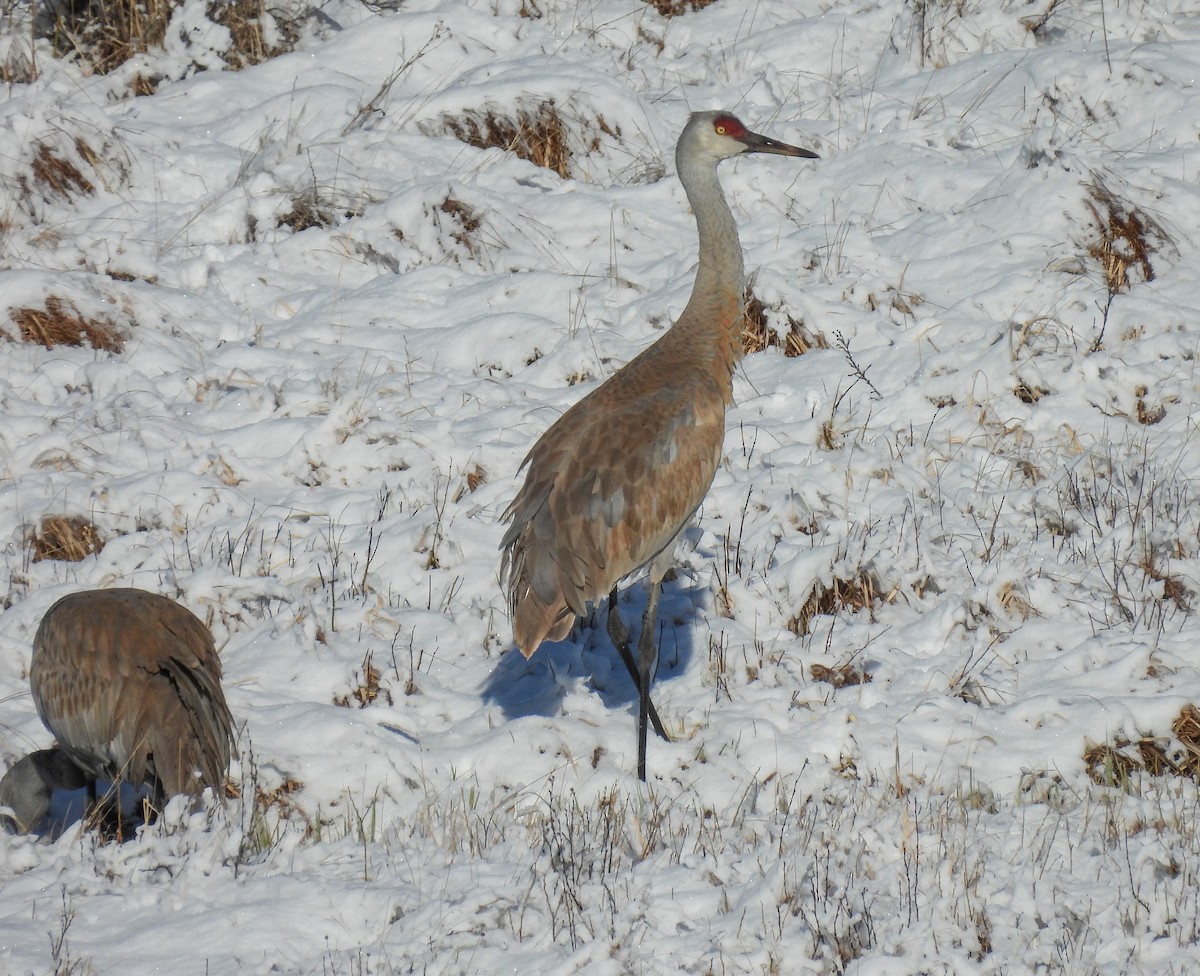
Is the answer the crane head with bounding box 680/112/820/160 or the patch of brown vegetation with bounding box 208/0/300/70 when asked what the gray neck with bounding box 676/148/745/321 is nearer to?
the crane head with bounding box 680/112/820/160

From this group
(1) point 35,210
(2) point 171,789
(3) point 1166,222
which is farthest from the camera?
(1) point 35,210

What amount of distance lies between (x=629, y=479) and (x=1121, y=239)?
14.0ft

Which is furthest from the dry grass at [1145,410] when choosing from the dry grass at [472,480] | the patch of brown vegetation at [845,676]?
the dry grass at [472,480]

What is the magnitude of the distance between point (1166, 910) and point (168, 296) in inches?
259

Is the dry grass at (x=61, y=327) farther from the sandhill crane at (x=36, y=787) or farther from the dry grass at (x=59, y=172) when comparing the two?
the sandhill crane at (x=36, y=787)

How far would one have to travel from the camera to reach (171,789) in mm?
4859

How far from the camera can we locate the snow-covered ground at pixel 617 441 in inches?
167

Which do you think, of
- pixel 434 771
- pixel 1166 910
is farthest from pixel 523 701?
pixel 1166 910

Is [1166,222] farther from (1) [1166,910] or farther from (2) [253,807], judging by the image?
(2) [253,807]

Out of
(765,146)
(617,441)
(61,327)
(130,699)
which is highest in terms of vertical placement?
(765,146)

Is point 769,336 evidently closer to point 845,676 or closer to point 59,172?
point 845,676

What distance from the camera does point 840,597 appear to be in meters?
6.26

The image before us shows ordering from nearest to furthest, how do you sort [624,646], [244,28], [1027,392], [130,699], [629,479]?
1. [130,699]
2. [629,479]
3. [624,646]
4. [1027,392]
5. [244,28]

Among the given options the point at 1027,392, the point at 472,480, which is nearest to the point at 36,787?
the point at 472,480
